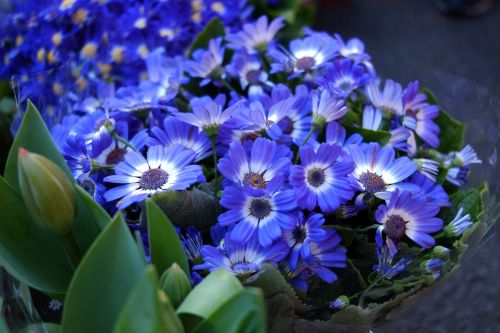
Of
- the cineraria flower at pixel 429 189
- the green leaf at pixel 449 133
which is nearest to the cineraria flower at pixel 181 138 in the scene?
the cineraria flower at pixel 429 189

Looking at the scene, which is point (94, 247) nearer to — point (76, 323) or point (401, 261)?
point (76, 323)

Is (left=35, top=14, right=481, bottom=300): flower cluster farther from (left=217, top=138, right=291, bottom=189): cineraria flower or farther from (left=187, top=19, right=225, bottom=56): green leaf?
(left=187, top=19, right=225, bottom=56): green leaf

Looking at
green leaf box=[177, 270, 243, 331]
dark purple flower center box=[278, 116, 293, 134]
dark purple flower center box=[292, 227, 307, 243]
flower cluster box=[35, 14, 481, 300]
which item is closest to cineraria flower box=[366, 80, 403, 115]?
flower cluster box=[35, 14, 481, 300]

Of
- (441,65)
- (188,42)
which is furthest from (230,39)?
(441,65)

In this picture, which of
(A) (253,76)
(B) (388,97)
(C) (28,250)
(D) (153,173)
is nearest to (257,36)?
(A) (253,76)

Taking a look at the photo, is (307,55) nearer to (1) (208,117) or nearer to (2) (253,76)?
(2) (253,76)

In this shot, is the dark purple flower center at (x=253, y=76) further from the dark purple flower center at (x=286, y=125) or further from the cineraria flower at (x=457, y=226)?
the cineraria flower at (x=457, y=226)
